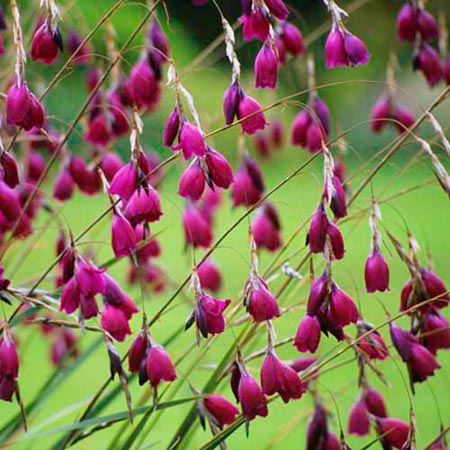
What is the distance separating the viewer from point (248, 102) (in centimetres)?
132

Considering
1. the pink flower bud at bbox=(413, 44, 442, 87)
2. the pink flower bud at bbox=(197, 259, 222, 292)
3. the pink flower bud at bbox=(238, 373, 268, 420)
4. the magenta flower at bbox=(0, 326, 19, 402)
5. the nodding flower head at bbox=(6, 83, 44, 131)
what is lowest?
the pink flower bud at bbox=(197, 259, 222, 292)

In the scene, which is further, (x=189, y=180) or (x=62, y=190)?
(x=62, y=190)

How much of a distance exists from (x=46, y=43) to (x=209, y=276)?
2.43ft

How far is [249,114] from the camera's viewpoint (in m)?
1.30

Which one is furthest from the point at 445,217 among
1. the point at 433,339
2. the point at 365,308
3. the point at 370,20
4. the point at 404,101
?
the point at 433,339

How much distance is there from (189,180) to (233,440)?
6.30ft

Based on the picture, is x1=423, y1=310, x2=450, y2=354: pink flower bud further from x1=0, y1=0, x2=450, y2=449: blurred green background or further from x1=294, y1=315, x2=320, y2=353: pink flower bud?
x1=294, y1=315, x2=320, y2=353: pink flower bud

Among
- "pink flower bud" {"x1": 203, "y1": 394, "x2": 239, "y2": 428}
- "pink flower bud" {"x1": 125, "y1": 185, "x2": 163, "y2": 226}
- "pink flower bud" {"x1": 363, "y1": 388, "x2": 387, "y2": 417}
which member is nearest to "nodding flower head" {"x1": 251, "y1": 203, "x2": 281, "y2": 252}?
"pink flower bud" {"x1": 363, "y1": 388, "x2": 387, "y2": 417}

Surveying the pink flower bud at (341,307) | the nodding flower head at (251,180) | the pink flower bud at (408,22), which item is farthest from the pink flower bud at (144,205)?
the pink flower bud at (408,22)

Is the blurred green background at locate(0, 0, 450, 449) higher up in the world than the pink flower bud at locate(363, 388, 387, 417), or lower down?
lower down

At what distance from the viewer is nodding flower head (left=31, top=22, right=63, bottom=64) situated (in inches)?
52.8

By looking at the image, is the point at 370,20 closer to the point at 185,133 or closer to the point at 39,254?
the point at 39,254

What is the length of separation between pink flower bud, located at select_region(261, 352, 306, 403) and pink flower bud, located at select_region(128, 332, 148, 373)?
146 millimetres

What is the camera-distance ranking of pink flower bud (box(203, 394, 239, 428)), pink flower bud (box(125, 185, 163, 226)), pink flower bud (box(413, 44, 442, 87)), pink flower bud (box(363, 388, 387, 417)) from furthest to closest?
1. pink flower bud (box(413, 44, 442, 87))
2. pink flower bud (box(363, 388, 387, 417))
3. pink flower bud (box(203, 394, 239, 428))
4. pink flower bud (box(125, 185, 163, 226))
